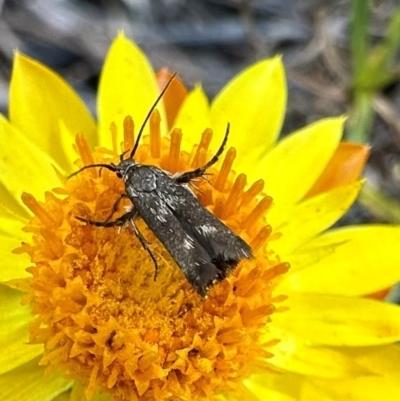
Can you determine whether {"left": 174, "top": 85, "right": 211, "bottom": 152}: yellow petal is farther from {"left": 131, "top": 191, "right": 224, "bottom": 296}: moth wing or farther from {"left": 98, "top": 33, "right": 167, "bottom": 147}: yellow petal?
{"left": 131, "top": 191, "right": 224, "bottom": 296}: moth wing

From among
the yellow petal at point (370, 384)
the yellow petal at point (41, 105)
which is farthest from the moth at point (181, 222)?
the yellow petal at point (370, 384)

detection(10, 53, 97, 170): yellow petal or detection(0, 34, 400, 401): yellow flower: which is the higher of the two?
Result: detection(10, 53, 97, 170): yellow petal

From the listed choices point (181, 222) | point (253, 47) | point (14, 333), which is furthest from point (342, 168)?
point (253, 47)

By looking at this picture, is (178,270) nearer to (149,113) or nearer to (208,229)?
(208,229)

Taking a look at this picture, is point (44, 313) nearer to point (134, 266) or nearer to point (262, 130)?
point (134, 266)

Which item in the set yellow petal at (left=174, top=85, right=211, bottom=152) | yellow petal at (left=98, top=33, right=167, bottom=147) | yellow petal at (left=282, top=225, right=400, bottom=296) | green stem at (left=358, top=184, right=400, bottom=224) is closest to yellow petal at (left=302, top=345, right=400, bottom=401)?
yellow petal at (left=282, top=225, right=400, bottom=296)

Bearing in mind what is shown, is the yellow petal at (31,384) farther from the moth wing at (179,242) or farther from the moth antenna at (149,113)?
the moth antenna at (149,113)

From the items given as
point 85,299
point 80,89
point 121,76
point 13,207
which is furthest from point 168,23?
point 85,299
